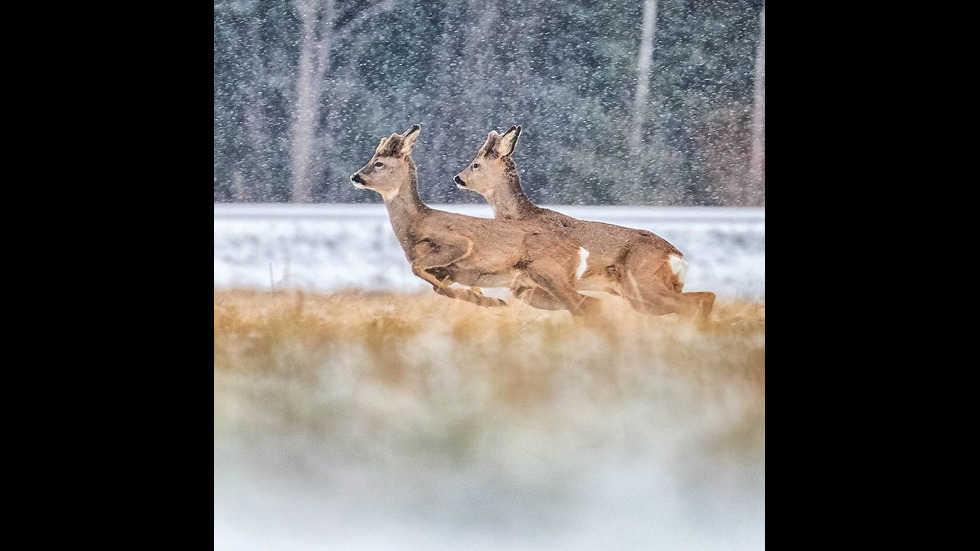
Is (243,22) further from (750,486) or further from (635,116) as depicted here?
(750,486)

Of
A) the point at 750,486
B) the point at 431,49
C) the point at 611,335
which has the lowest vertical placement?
the point at 750,486

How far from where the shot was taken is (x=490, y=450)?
11.1 feet

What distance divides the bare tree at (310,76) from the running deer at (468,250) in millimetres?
152

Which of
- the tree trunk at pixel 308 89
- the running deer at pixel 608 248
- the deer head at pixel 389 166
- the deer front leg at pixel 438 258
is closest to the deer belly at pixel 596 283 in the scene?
the running deer at pixel 608 248

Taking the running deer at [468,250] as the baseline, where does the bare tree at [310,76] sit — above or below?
above

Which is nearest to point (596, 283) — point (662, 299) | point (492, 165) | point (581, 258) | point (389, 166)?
point (581, 258)

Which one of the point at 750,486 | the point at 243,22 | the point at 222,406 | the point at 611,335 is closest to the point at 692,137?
the point at 611,335

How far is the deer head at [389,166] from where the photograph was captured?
11.2ft

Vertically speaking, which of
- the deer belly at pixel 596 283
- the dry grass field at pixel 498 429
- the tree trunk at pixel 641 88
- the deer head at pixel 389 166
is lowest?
Answer: the dry grass field at pixel 498 429

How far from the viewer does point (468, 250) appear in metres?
3.41

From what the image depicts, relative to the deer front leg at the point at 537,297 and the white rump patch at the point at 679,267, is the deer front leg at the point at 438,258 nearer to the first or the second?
the deer front leg at the point at 537,297

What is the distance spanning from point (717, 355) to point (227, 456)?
4.79ft

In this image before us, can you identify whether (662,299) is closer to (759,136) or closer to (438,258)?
(759,136)

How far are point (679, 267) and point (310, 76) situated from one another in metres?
1.21
